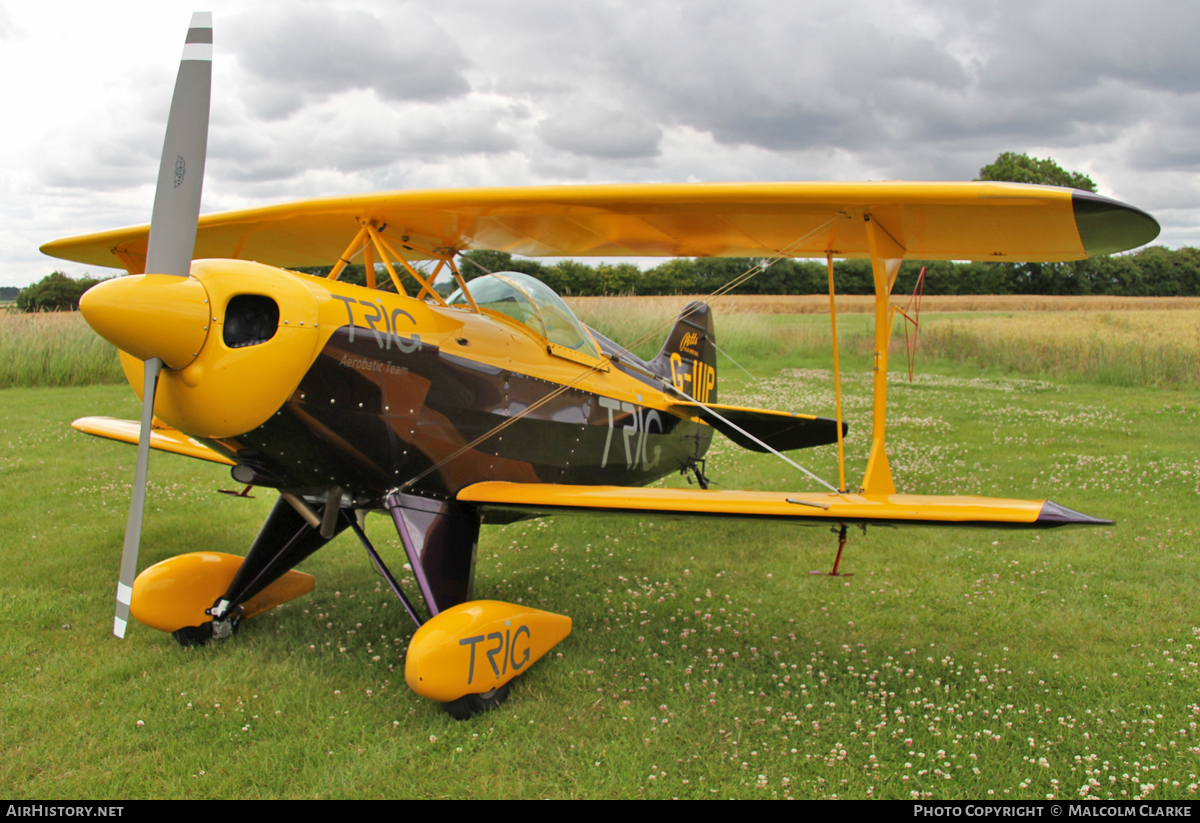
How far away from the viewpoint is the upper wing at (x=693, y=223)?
13.3 ft

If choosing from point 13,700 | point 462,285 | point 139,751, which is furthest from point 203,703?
point 462,285

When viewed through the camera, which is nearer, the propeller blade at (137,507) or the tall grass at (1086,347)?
the propeller blade at (137,507)

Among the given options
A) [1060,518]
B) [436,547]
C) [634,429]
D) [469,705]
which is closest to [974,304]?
[634,429]

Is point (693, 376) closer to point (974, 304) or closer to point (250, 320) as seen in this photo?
point (250, 320)

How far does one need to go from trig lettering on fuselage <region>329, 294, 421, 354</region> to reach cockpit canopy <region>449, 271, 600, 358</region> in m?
0.87

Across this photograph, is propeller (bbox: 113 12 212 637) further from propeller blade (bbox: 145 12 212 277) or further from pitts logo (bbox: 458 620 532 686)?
pitts logo (bbox: 458 620 532 686)

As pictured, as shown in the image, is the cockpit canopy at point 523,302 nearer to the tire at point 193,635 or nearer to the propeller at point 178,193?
the propeller at point 178,193

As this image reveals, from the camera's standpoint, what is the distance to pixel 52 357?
16.1 metres

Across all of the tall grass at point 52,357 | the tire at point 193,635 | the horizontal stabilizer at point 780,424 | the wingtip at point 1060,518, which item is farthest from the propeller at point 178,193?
the tall grass at point 52,357

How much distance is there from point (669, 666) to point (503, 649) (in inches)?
41.9

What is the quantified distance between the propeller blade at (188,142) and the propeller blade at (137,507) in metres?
0.51

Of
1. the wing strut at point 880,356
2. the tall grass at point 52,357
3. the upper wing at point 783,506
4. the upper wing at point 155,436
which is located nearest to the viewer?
the upper wing at point 783,506

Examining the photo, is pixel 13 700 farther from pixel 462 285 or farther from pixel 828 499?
pixel 828 499

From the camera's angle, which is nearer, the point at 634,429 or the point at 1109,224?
the point at 1109,224
